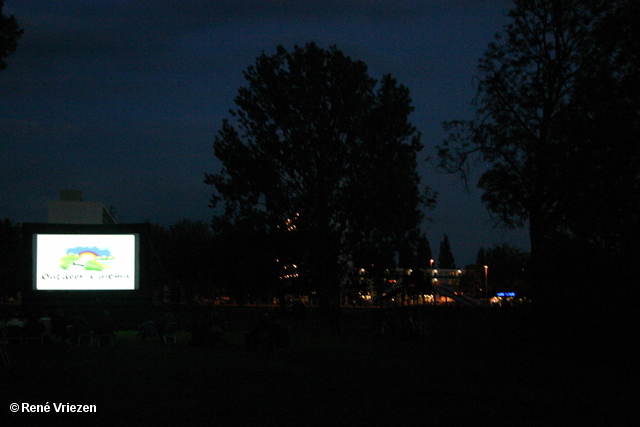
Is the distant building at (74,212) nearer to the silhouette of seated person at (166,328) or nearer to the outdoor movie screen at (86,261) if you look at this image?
the outdoor movie screen at (86,261)

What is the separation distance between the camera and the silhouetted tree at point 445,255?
158m

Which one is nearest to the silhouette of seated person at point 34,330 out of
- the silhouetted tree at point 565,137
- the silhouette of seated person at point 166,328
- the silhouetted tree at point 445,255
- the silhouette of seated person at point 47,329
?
the silhouette of seated person at point 47,329

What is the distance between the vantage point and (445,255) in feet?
522

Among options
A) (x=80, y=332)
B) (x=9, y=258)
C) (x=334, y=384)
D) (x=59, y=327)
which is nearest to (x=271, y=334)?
(x=80, y=332)

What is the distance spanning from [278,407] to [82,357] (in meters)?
8.62

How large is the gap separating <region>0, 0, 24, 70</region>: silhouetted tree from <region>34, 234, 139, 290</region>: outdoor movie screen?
1053 cm

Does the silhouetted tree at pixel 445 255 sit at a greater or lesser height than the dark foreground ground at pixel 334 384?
greater

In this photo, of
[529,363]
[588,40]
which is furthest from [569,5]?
[529,363]

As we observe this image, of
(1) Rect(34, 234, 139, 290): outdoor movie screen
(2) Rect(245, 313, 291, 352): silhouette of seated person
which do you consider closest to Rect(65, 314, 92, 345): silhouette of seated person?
(2) Rect(245, 313, 291, 352): silhouette of seated person

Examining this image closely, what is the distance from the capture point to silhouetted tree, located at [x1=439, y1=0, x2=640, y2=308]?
698 inches

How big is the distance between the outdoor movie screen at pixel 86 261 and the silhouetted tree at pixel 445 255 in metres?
133

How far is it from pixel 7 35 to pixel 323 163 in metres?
21.9

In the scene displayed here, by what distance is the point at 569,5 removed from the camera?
2186 centimetres

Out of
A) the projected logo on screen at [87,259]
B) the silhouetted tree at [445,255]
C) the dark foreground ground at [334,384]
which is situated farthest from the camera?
the silhouetted tree at [445,255]
